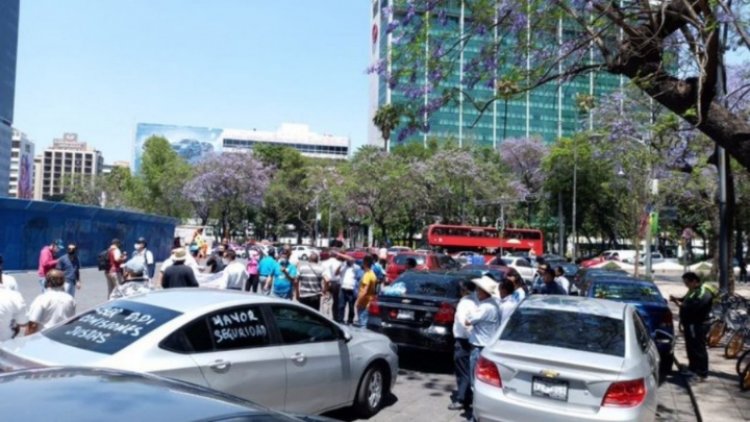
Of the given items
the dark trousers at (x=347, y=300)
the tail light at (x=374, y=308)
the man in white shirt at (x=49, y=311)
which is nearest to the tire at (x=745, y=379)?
the tail light at (x=374, y=308)

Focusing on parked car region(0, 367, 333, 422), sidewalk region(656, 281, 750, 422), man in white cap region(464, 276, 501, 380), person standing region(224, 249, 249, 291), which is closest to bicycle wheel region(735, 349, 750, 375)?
sidewalk region(656, 281, 750, 422)

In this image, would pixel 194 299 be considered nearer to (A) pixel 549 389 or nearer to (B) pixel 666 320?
(A) pixel 549 389

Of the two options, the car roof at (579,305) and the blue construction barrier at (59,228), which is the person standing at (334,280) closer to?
the car roof at (579,305)

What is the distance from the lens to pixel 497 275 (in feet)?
55.6

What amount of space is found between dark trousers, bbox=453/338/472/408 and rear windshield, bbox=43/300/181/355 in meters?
3.60

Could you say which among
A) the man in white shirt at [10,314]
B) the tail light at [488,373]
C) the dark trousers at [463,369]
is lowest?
the dark trousers at [463,369]

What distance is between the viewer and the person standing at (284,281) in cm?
1287

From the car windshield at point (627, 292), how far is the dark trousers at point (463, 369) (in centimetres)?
442

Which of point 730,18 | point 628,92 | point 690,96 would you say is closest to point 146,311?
point 690,96

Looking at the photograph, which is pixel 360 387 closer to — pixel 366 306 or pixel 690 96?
pixel 366 306

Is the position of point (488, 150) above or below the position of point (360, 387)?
above

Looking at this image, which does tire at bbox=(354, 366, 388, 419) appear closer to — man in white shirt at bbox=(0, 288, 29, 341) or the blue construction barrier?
man in white shirt at bbox=(0, 288, 29, 341)

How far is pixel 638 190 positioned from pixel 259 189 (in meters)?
35.5

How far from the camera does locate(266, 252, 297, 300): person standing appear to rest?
42.2 ft
